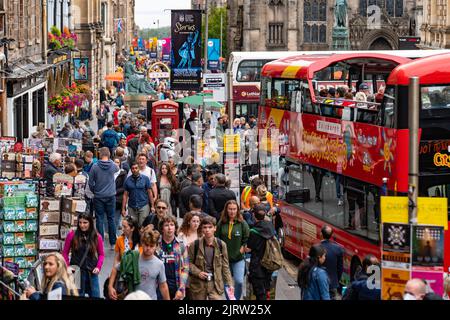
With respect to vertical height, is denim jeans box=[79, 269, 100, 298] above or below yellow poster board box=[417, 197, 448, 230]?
below

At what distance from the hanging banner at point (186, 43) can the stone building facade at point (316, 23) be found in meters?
69.2

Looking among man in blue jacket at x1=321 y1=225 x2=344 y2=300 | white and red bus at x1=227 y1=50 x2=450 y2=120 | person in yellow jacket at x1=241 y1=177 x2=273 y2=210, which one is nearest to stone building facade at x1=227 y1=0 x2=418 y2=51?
white and red bus at x1=227 y1=50 x2=450 y2=120

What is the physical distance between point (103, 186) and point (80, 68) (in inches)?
1310

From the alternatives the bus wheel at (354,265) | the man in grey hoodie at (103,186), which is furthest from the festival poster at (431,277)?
the man in grey hoodie at (103,186)

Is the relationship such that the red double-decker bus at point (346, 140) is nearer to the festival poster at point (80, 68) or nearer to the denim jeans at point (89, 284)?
the denim jeans at point (89, 284)

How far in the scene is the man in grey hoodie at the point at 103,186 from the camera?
70.3 feet

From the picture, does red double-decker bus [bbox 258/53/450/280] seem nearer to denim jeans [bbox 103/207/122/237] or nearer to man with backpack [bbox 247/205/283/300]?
man with backpack [bbox 247/205/283/300]

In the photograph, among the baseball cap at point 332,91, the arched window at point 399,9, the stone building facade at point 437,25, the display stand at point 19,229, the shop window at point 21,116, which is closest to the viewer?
the display stand at point 19,229

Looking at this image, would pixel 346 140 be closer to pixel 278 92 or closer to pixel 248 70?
pixel 278 92

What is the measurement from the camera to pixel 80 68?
54281 mm

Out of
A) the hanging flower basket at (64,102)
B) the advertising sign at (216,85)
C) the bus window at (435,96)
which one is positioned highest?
the bus window at (435,96)

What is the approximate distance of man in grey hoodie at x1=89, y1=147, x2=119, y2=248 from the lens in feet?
70.3

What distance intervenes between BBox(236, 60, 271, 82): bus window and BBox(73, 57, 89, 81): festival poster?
20.7ft

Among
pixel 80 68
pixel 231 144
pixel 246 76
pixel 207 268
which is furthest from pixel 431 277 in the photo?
pixel 246 76
